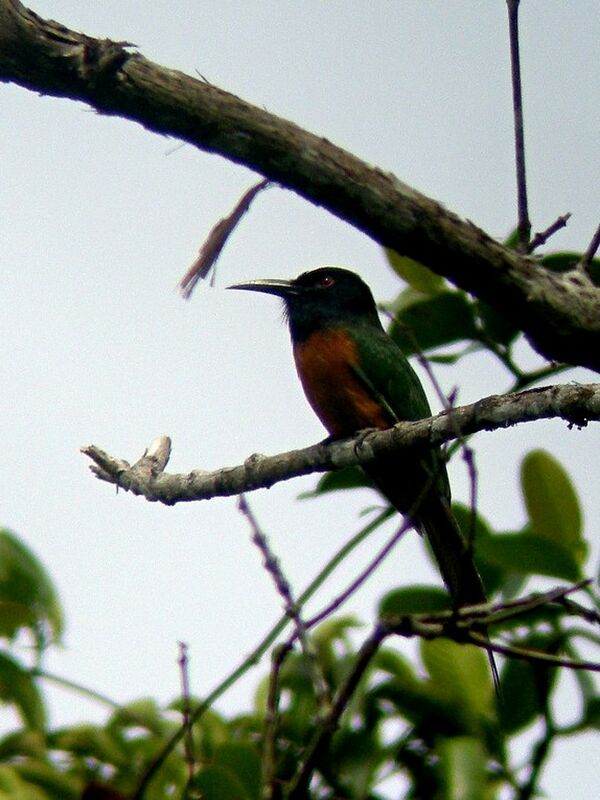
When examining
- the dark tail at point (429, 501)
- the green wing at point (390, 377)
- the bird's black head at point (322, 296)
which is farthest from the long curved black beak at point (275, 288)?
the dark tail at point (429, 501)

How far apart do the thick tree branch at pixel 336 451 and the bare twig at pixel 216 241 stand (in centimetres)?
79

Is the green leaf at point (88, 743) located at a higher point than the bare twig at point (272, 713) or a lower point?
higher

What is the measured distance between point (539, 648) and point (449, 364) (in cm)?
158

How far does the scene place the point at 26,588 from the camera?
9.97 feet

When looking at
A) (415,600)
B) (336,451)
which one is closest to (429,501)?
(336,451)

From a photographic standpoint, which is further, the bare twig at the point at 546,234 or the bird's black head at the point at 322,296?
the bird's black head at the point at 322,296

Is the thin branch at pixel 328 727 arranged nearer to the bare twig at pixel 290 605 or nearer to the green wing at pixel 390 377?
the bare twig at pixel 290 605

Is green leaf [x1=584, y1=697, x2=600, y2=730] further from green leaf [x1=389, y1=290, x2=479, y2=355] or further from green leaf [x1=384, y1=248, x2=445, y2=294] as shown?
green leaf [x1=384, y1=248, x2=445, y2=294]

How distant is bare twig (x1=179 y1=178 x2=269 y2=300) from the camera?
3504 millimetres

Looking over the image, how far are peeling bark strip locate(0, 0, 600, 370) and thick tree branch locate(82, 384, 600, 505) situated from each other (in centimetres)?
30

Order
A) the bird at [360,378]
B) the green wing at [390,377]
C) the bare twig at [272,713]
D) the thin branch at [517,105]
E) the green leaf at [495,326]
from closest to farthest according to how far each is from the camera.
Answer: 1. the bare twig at [272,713]
2. the thin branch at [517,105]
3. the green leaf at [495,326]
4. the bird at [360,378]
5. the green wing at [390,377]

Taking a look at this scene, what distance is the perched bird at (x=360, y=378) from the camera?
538cm

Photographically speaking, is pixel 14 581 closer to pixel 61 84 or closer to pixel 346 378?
pixel 61 84

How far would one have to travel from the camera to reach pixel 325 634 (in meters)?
3.06
